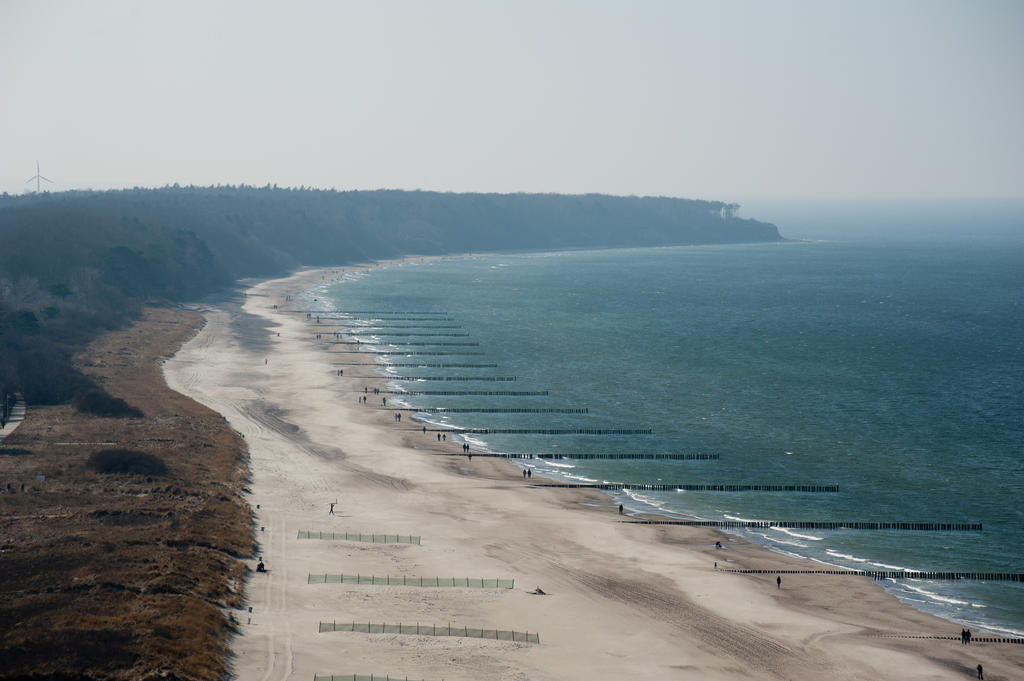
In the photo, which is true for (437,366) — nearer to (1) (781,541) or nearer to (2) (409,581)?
(1) (781,541)

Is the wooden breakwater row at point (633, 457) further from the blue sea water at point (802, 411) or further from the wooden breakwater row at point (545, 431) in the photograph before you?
the wooden breakwater row at point (545, 431)

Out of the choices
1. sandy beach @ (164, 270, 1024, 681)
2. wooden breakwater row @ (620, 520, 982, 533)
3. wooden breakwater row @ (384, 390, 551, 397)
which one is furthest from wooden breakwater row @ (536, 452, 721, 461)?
wooden breakwater row @ (384, 390, 551, 397)

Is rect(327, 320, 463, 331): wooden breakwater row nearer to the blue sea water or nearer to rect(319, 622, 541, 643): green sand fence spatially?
the blue sea water

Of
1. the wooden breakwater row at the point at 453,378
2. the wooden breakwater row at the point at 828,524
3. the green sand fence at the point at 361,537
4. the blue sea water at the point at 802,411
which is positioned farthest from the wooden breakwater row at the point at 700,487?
the wooden breakwater row at the point at 453,378

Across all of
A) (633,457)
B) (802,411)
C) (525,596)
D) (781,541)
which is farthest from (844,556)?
(802,411)

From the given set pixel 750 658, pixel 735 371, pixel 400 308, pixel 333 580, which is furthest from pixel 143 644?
pixel 400 308
